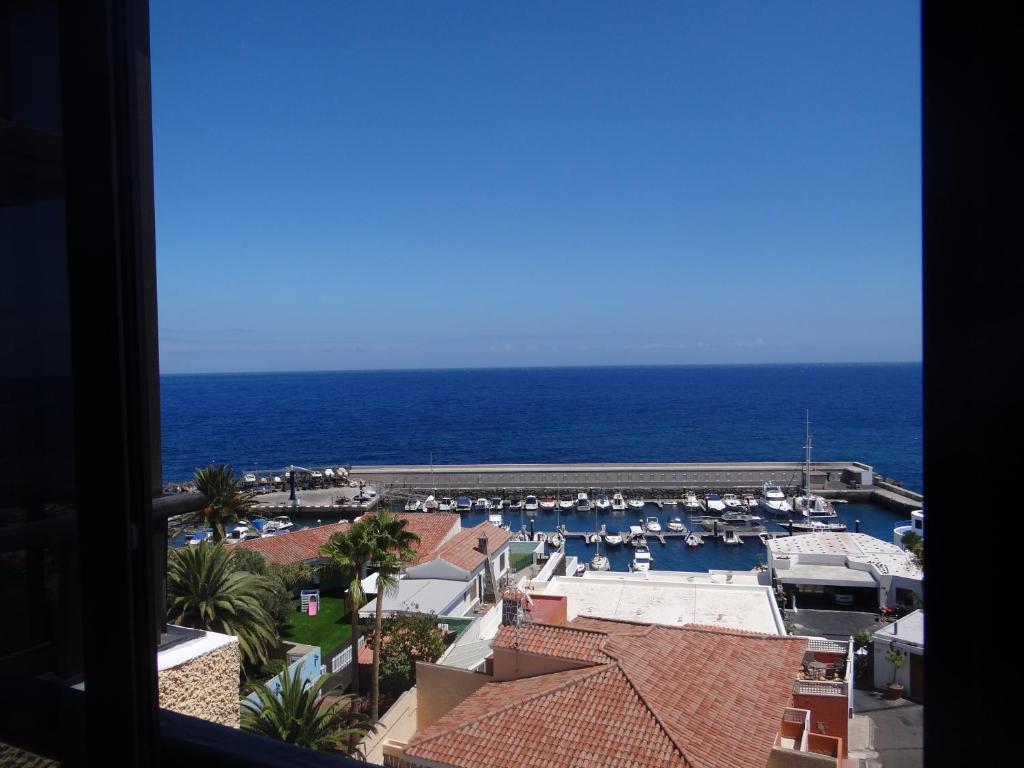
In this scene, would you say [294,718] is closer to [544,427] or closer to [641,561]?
[641,561]

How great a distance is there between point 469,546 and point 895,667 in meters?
9.45

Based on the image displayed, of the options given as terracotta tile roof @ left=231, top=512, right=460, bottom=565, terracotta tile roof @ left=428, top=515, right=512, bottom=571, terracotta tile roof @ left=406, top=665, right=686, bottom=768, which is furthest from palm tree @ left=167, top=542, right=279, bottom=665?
terracotta tile roof @ left=231, top=512, right=460, bottom=565

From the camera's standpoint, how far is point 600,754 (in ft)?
20.0

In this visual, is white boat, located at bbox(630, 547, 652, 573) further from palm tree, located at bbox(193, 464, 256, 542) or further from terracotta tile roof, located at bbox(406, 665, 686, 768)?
terracotta tile roof, located at bbox(406, 665, 686, 768)

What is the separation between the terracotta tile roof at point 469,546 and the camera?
1517 centimetres

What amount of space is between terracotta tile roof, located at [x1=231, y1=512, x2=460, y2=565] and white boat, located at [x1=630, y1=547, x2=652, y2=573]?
7511 millimetres

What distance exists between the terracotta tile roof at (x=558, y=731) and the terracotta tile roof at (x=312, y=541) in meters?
9.54

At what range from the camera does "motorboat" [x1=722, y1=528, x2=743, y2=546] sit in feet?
A: 91.1

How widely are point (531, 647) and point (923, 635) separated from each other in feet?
26.2

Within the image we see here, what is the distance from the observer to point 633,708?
656 centimetres

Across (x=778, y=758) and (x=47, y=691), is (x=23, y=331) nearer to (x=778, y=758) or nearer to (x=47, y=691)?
(x=47, y=691)

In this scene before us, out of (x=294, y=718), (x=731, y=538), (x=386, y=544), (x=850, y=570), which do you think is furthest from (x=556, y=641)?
(x=731, y=538)

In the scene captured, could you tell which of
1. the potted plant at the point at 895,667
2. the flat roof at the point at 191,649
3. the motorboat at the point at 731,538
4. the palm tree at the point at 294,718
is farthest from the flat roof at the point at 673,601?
the motorboat at the point at 731,538
